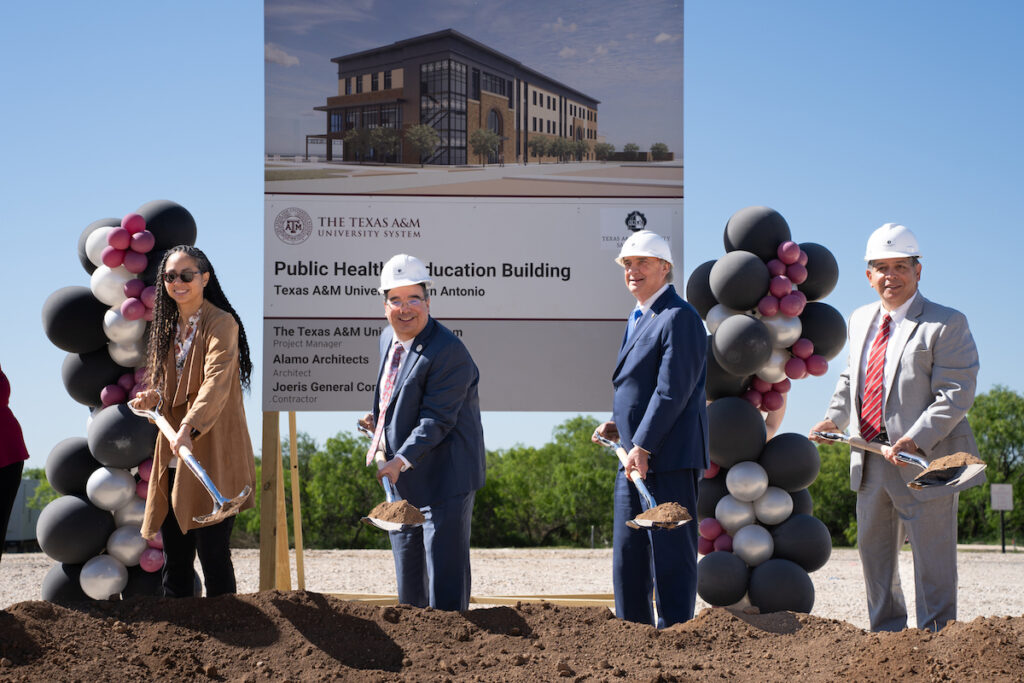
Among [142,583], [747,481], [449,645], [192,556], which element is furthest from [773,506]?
[142,583]

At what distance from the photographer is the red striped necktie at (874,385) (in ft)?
14.0

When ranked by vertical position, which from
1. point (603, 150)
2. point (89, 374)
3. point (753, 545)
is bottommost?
point (753, 545)

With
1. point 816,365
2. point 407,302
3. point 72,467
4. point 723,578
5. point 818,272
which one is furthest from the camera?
point 818,272

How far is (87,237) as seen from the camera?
5617 millimetres

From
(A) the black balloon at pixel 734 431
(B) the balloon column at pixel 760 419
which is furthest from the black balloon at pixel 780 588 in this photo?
(A) the black balloon at pixel 734 431

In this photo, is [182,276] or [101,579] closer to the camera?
[182,276]

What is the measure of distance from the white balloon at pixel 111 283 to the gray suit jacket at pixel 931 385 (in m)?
3.91

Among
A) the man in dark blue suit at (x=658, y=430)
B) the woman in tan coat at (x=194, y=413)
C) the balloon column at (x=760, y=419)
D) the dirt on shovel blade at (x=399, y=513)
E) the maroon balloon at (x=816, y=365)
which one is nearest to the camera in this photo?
the dirt on shovel blade at (x=399, y=513)

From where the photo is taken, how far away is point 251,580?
29.7 feet

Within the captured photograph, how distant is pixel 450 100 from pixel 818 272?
98.4 inches

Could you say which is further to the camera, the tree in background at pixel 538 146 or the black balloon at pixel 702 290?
the tree in background at pixel 538 146

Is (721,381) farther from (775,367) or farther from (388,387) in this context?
(388,387)

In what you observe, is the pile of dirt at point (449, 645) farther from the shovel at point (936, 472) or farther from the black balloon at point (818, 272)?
the black balloon at point (818, 272)

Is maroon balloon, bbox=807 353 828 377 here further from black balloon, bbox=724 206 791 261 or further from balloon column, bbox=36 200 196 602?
balloon column, bbox=36 200 196 602
